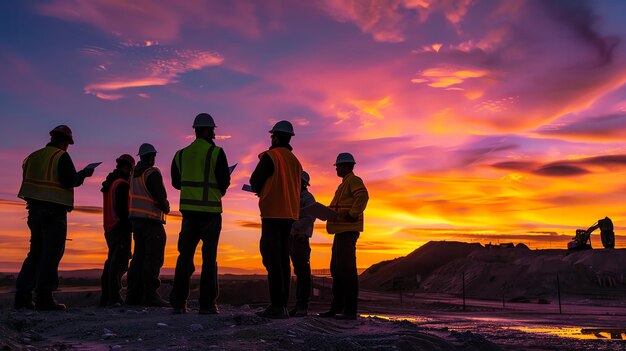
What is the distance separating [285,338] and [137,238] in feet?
12.6

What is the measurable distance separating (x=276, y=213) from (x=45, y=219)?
3.33m

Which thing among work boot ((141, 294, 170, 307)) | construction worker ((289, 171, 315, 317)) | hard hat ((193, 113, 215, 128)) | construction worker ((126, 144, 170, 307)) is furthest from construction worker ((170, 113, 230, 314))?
construction worker ((289, 171, 315, 317))

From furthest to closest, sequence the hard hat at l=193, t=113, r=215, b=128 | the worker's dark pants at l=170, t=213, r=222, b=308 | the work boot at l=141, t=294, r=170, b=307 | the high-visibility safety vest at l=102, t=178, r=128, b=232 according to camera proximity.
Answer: the high-visibility safety vest at l=102, t=178, r=128, b=232 → the work boot at l=141, t=294, r=170, b=307 → the hard hat at l=193, t=113, r=215, b=128 → the worker's dark pants at l=170, t=213, r=222, b=308

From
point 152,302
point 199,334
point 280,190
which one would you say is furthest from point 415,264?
point 199,334

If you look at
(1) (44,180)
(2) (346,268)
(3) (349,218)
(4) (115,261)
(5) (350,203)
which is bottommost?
(2) (346,268)

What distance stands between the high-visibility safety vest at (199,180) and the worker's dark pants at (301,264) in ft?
5.63

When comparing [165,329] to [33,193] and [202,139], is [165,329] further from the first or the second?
[33,193]

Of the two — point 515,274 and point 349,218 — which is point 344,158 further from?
point 515,274

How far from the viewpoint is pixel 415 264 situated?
6378cm

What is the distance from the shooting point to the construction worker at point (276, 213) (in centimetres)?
684

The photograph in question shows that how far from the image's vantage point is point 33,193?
7930 mm

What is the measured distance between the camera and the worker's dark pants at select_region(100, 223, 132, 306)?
28.3ft

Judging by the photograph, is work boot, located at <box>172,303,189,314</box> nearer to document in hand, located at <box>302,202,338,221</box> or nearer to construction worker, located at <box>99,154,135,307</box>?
construction worker, located at <box>99,154,135,307</box>

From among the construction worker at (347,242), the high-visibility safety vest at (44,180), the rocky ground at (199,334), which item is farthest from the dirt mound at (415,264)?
the rocky ground at (199,334)
